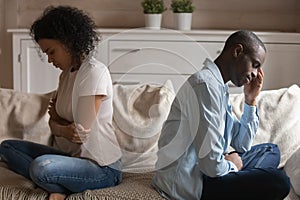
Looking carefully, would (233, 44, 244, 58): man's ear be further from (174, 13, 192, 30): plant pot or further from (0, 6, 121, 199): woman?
(174, 13, 192, 30): plant pot

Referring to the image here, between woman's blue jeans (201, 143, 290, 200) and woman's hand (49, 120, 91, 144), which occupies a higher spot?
woman's hand (49, 120, 91, 144)

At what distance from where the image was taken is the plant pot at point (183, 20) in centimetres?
340

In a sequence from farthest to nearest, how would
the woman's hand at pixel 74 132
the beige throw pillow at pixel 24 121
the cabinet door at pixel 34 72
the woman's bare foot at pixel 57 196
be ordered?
the cabinet door at pixel 34 72, the beige throw pillow at pixel 24 121, the woman's hand at pixel 74 132, the woman's bare foot at pixel 57 196

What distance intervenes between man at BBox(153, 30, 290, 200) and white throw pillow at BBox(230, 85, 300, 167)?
1.36 feet

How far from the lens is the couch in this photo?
2.28m

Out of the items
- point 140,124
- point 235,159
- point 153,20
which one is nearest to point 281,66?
point 153,20

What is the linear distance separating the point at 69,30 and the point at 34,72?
1.37 meters

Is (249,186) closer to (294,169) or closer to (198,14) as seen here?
(294,169)

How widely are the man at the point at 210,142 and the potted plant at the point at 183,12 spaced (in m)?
1.53

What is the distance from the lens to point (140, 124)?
2.35 m

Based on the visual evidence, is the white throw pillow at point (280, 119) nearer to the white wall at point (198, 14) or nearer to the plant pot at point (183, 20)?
the plant pot at point (183, 20)

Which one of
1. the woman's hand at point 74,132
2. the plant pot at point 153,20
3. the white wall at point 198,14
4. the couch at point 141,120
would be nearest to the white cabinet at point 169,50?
the plant pot at point 153,20

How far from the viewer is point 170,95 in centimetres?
244

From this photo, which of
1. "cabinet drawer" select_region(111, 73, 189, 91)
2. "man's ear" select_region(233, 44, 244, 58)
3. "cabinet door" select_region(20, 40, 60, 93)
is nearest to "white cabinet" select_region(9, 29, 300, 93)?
"cabinet door" select_region(20, 40, 60, 93)
